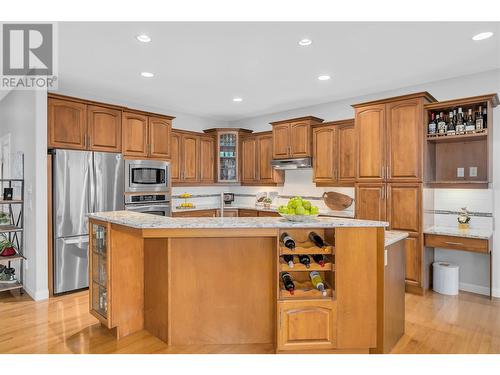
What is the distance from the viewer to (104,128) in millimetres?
4434

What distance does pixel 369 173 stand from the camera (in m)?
4.43

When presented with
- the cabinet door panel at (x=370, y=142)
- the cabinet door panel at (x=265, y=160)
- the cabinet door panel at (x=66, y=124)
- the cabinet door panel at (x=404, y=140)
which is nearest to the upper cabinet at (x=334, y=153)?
the cabinet door panel at (x=370, y=142)

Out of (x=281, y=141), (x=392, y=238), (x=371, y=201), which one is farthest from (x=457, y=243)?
(x=281, y=141)

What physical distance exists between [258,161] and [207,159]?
99 cm

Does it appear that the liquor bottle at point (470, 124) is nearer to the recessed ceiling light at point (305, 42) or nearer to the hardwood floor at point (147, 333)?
the hardwood floor at point (147, 333)

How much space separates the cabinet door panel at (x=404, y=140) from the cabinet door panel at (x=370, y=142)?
0.09 metres

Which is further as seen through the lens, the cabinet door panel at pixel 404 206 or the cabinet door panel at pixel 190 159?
the cabinet door panel at pixel 190 159

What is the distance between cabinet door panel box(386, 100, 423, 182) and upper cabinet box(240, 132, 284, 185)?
228 centimetres

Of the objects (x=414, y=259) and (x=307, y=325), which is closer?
(x=307, y=325)

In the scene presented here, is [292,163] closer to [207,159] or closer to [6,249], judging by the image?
[207,159]

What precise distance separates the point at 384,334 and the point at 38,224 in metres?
3.77

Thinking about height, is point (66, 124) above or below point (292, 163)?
above

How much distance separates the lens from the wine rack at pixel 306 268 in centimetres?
246

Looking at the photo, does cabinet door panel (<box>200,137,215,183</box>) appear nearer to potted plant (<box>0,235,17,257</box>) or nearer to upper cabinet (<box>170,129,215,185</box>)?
upper cabinet (<box>170,129,215,185</box>)
